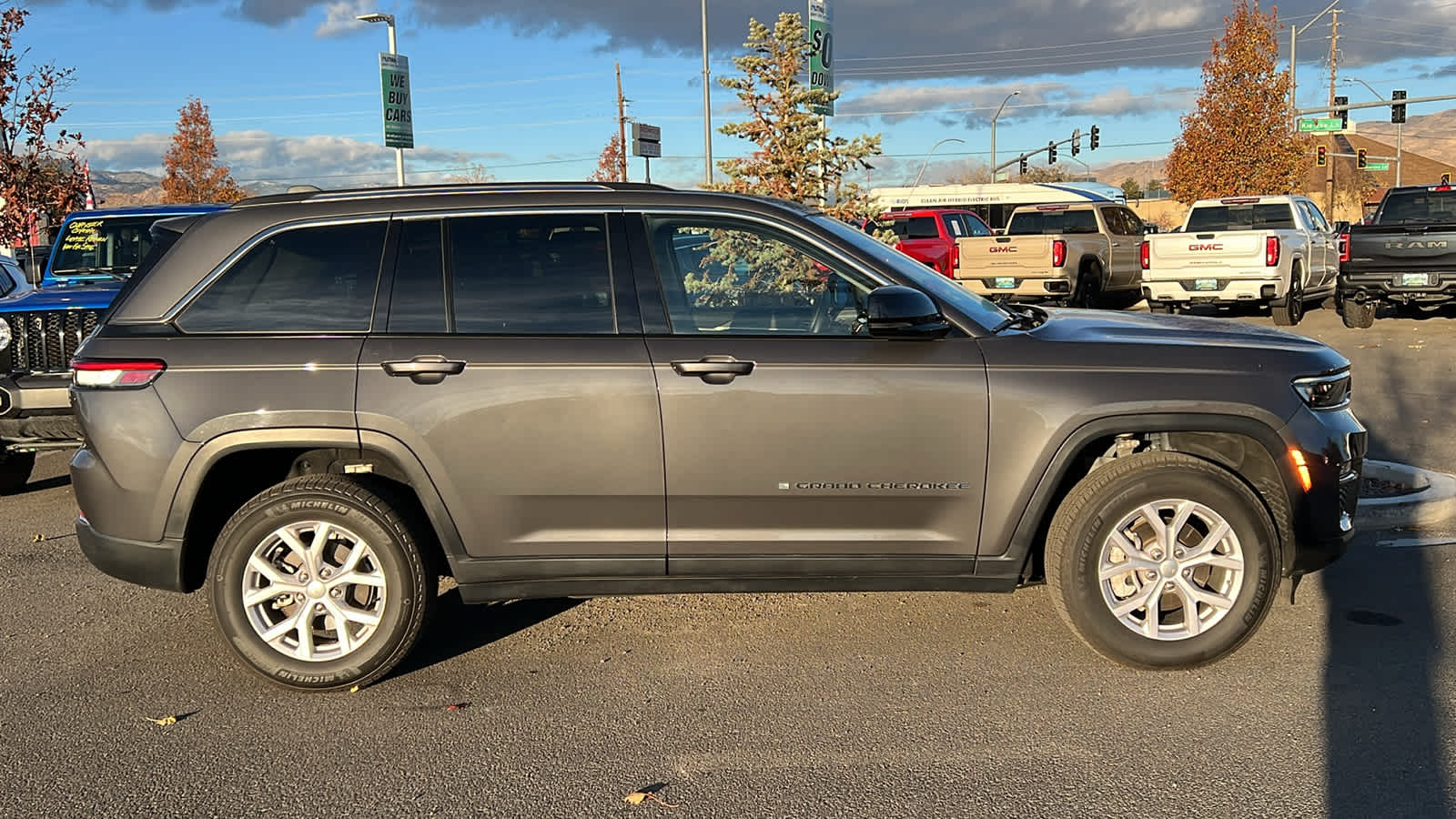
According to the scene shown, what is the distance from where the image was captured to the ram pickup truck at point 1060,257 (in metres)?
18.7

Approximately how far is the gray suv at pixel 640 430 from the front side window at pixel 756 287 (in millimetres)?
12

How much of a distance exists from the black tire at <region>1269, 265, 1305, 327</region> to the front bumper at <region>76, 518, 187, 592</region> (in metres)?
15.6

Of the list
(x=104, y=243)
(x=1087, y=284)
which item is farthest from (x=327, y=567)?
(x=1087, y=284)

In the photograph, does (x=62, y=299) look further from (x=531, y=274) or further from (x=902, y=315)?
(x=902, y=315)

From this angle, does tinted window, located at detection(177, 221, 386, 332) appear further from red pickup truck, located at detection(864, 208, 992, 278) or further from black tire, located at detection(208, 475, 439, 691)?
red pickup truck, located at detection(864, 208, 992, 278)

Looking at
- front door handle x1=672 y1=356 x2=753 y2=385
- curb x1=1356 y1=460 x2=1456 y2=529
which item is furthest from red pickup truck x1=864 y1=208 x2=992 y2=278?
front door handle x1=672 y1=356 x2=753 y2=385

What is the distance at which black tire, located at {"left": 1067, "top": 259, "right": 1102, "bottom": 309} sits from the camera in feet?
64.7

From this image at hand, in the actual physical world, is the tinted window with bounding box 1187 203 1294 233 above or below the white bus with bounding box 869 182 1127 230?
below

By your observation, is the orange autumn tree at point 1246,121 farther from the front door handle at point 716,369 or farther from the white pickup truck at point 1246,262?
the front door handle at point 716,369

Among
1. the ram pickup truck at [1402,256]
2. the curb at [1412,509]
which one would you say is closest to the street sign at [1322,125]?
the ram pickup truck at [1402,256]

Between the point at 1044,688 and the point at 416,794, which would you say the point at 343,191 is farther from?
the point at 1044,688

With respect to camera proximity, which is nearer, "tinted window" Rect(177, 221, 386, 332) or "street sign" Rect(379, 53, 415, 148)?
"tinted window" Rect(177, 221, 386, 332)

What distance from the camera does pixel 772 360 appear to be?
13.9 ft

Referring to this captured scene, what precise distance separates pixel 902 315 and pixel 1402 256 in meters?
14.5
